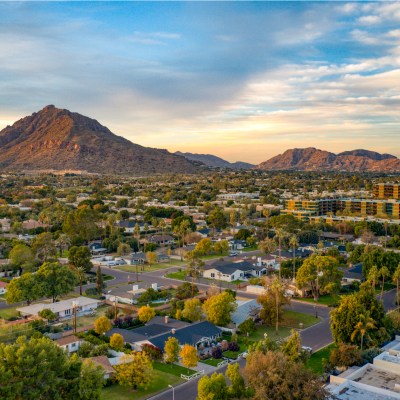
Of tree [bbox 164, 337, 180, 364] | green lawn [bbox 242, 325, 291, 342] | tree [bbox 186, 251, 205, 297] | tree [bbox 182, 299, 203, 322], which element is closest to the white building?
green lawn [bbox 242, 325, 291, 342]

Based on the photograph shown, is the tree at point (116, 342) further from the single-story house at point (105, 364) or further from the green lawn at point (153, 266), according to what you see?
the green lawn at point (153, 266)

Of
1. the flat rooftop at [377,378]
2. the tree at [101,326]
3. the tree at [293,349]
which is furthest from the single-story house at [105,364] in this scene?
the flat rooftop at [377,378]

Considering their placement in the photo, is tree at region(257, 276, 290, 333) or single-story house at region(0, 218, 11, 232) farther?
single-story house at region(0, 218, 11, 232)

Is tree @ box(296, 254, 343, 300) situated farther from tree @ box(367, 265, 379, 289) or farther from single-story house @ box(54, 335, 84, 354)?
single-story house @ box(54, 335, 84, 354)

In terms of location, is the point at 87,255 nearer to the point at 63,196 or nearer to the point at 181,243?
the point at 181,243

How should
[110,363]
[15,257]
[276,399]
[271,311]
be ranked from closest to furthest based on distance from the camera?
[276,399]
[110,363]
[271,311]
[15,257]

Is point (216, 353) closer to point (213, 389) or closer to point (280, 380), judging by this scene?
point (213, 389)

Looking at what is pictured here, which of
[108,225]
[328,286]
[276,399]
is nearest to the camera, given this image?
[276,399]

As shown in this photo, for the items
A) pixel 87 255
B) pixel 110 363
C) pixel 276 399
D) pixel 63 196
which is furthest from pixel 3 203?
pixel 276 399
